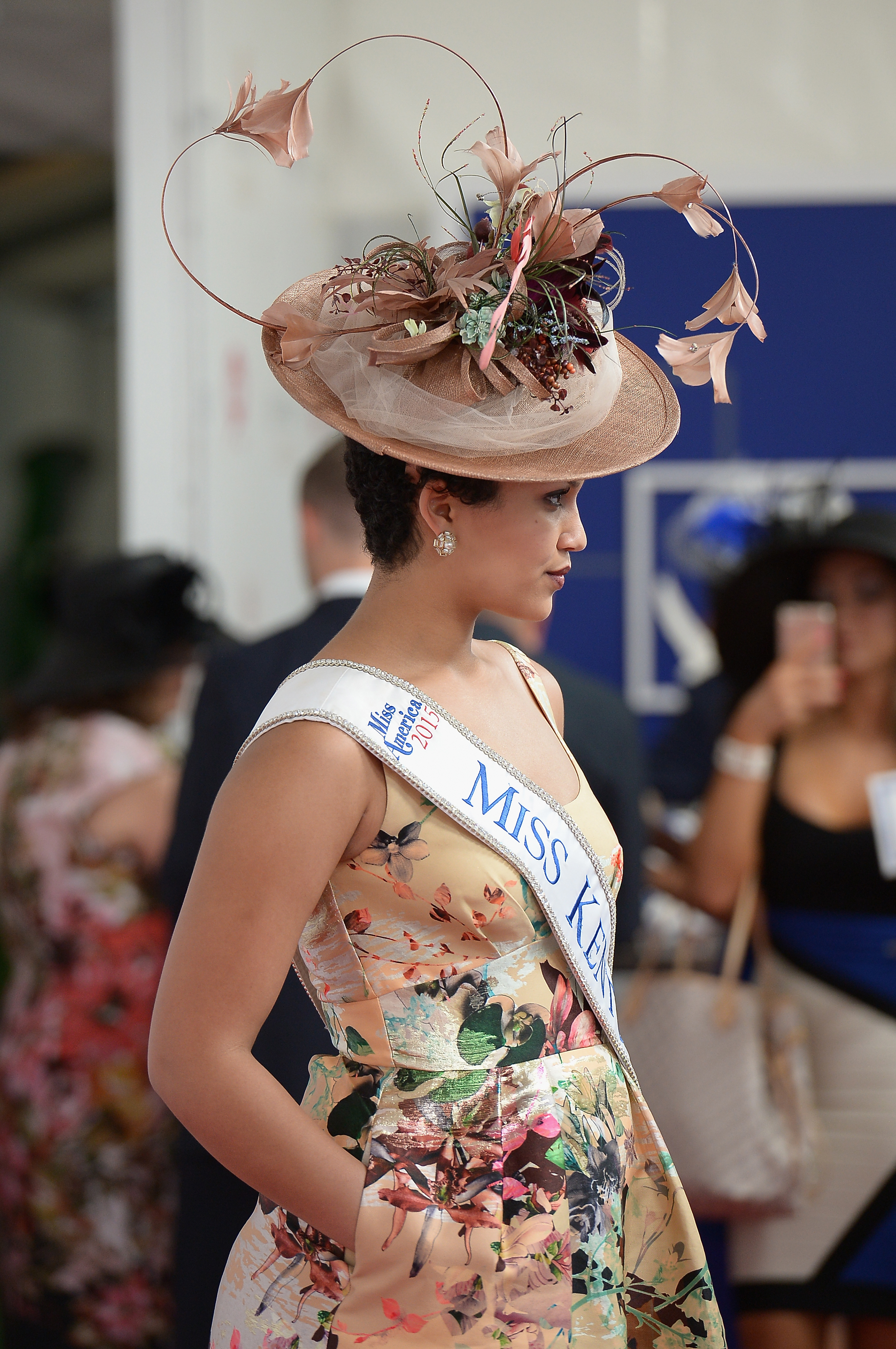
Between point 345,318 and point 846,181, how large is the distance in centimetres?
312

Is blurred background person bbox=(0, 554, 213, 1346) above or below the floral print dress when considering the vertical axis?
below

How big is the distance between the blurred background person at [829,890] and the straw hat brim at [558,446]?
1.07m

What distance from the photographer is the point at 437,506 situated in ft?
2.98

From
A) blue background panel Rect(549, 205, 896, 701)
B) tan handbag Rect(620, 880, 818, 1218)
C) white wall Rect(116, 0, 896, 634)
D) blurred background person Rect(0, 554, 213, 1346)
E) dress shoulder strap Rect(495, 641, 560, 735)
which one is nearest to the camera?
dress shoulder strap Rect(495, 641, 560, 735)

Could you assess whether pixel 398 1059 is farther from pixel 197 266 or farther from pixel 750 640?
A: pixel 197 266

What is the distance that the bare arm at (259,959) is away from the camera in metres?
0.83

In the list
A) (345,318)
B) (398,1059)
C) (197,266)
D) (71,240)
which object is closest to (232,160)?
(197,266)

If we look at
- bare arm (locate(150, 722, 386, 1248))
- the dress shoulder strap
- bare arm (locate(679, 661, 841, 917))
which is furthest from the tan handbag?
bare arm (locate(150, 722, 386, 1248))

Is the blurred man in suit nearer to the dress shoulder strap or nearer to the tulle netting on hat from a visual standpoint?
the dress shoulder strap

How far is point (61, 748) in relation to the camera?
2.19 m

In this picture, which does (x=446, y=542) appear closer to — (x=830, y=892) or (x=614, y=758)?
(x=614, y=758)

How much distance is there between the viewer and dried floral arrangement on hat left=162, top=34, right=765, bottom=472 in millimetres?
869

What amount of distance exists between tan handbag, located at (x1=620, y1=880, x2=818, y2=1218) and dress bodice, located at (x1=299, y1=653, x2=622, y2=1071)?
101 cm

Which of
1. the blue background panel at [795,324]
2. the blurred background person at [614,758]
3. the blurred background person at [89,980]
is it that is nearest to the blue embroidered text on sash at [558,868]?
the blurred background person at [614,758]
